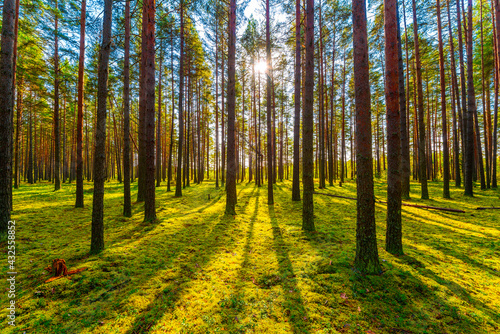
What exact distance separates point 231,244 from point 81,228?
16.1ft

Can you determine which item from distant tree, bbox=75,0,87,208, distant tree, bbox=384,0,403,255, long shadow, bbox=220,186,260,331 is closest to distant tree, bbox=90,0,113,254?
long shadow, bbox=220,186,260,331

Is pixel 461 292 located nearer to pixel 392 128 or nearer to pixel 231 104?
pixel 392 128

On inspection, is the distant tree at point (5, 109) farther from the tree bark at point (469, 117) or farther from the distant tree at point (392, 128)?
the tree bark at point (469, 117)

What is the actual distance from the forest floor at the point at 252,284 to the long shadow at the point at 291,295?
0.05ft

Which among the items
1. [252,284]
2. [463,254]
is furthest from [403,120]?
[252,284]

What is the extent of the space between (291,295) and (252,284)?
0.71 metres

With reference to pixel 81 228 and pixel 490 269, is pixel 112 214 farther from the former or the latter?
pixel 490 269

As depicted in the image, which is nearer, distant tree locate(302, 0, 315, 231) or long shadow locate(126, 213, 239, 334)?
long shadow locate(126, 213, 239, 334)

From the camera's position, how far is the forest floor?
2.39m

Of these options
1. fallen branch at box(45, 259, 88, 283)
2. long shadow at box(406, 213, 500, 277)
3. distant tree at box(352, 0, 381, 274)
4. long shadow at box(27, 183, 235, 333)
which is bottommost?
long shadow at box(406, 213, 500, 277)

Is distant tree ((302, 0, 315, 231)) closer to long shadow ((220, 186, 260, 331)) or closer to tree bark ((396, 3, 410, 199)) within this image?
long shadow ((220, 186, 260, 331))

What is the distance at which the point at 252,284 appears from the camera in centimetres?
329

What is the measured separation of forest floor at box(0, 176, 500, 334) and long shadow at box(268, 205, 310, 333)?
0.02 meters

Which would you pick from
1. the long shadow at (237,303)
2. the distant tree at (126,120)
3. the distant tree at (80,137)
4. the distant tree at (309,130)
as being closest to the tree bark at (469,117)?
the distant tree at (309,130)
